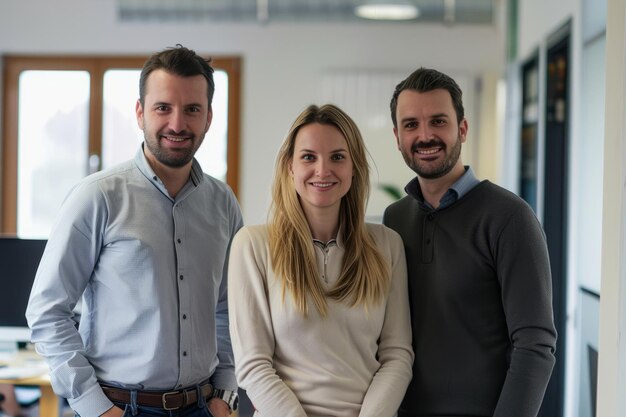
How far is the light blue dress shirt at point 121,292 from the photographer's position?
2.13 metres

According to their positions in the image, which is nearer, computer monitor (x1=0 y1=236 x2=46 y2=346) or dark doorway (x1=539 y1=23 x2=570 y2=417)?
computer monitor (x1=0 y1=236 x2=46 y2=346)

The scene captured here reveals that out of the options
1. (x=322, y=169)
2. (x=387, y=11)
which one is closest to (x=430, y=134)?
(x=322, y=169)

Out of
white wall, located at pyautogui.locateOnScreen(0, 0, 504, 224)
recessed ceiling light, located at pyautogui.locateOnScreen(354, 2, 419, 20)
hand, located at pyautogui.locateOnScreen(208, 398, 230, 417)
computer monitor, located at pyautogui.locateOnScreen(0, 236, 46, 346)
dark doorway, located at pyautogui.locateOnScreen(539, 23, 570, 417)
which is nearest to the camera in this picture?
hand, located at pyautogui.locateOnScreen(208, 398, 230, 417)

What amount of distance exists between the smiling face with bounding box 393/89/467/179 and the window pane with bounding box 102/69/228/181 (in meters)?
4.85

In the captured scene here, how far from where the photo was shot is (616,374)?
1927mm

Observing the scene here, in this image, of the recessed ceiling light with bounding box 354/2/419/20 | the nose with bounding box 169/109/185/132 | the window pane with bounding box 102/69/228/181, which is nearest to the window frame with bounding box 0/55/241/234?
the window pane with bounding box 102/69/228/181

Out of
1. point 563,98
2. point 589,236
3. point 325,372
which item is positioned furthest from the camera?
point 563,98

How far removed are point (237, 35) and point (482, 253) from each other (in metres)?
5.15

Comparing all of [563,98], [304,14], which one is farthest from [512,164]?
[304,14]

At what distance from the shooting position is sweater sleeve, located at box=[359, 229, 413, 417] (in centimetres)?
193

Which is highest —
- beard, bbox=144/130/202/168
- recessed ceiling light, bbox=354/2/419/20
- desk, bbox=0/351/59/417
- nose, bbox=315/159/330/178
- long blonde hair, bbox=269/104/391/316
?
recessed ceiling light, bbox=354/2/419/20

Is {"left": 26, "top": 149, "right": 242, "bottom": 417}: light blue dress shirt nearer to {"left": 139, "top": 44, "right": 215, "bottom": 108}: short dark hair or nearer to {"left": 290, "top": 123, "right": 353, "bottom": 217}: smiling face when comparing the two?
{"left": 139, "top": 44, "right": 215, "bottom": 108}: short dark hair

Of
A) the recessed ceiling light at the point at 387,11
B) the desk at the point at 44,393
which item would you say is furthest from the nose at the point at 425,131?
the recessed ceiling light at the point at 387,11

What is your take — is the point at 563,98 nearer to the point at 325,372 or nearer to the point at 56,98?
the point at 325,372
